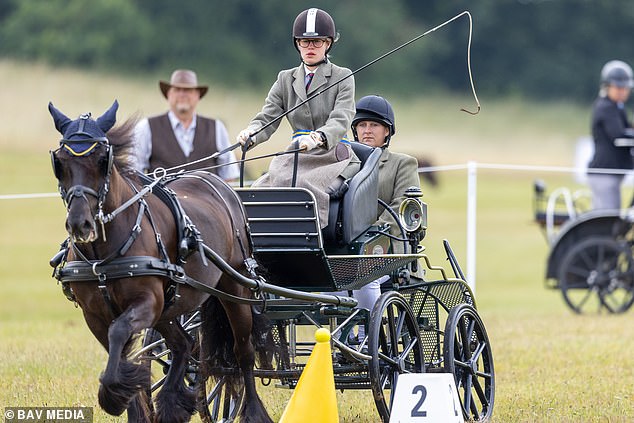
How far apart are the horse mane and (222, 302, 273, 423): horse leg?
1159 mm

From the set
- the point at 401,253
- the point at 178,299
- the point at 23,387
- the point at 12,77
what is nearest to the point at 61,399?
the point at 23,387

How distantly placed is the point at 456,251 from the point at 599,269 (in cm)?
Result: 807

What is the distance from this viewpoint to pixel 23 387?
7.28 meters

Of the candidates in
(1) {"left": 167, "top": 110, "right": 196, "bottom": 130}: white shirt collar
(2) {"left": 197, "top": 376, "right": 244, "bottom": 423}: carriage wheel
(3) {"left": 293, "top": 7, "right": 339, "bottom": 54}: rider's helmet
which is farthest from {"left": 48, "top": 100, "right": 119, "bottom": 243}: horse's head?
(1) {"left": 167, "top": 110, "right": 196, "bottom": 130}: white shirt collar

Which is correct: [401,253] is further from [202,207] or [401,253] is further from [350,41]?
[350,41]

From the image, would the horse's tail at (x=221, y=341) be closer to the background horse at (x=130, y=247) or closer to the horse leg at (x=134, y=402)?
the background horse at (x=130, y=247)

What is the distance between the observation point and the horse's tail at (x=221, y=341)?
21.1 ft

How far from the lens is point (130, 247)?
207 inches

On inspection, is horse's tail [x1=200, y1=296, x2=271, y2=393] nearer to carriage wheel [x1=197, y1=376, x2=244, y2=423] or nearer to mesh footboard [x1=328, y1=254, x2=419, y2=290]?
carriage wheel [x1=197, y1=376, x2=244, y2=423]

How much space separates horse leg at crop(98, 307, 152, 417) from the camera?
5.08 metres

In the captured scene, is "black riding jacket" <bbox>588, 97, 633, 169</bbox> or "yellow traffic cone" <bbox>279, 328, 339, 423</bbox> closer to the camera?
"yellow traffic cone" <bbox>279, 328, 339, 423</bbox>

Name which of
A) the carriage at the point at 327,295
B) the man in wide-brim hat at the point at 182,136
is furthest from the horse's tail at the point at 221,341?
the man in wide-brim hat at the point at 182,136

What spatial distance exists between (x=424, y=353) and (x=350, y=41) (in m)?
36.9

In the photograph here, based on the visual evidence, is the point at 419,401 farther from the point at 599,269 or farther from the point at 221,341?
the point at 599,269
